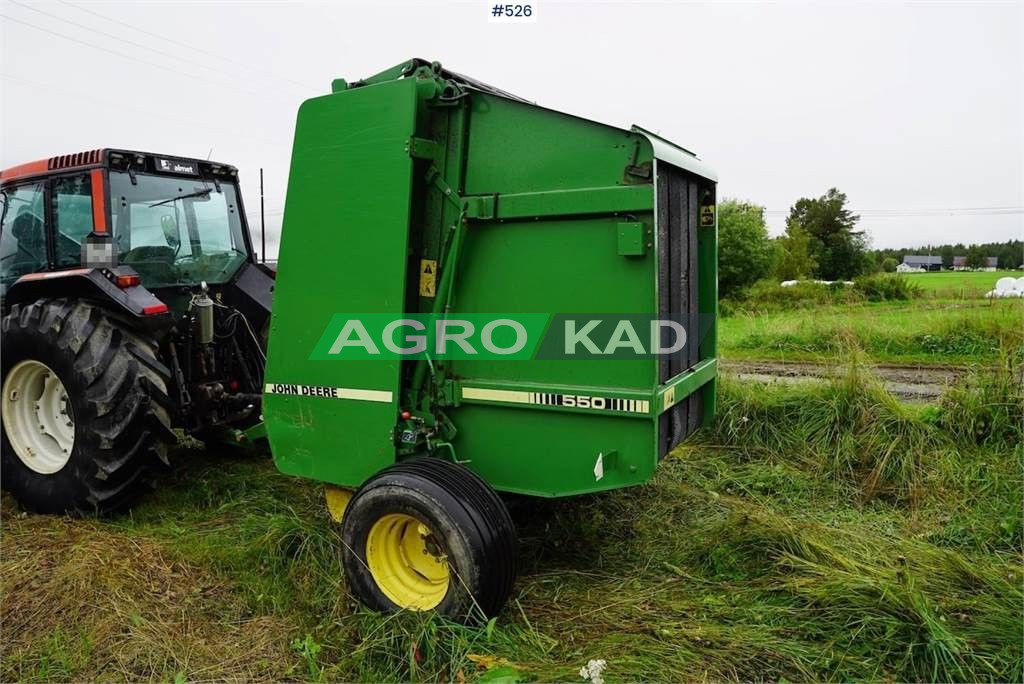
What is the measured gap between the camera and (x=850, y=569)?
331 cm

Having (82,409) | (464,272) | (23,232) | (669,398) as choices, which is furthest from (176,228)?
(669,398)

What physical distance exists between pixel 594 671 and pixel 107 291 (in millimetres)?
3669

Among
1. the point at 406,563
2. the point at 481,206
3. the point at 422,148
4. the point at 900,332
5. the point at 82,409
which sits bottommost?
the point at 406,563

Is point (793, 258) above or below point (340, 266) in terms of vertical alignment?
above

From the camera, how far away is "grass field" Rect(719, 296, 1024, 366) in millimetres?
6156

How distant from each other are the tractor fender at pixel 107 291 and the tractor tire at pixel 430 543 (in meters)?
2.07

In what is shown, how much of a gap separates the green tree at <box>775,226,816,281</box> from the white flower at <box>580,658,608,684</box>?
35.7 metres

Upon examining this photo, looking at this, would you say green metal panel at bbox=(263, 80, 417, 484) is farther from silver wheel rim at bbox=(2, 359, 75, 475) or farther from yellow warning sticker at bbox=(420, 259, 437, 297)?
silver wheel rim at bbox=(2, 359, 75, 475)

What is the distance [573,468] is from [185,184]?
3920 millimetres

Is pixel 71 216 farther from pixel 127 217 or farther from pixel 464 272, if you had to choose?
pixel 464 272

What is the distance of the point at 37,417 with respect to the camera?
4.67 m

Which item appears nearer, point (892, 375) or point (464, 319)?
point (464, 319)

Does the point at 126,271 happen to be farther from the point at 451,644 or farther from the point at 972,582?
the point at 972,582

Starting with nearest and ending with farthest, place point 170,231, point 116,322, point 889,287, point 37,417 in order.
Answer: point 116,322 < point 37,417 < point 170,231 < point 889,287
